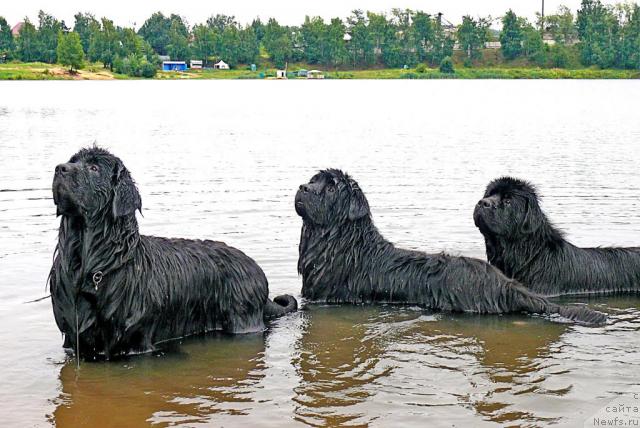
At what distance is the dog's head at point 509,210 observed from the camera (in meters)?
9.37

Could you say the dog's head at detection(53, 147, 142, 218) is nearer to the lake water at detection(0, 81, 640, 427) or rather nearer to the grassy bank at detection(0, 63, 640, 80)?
the lake water at detection(0, 81, 640, 427)

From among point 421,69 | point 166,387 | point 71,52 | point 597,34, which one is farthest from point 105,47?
point 166,387

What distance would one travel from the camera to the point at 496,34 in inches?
7274

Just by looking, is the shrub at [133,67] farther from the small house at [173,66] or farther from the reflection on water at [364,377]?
the reflection on water at [364,377]

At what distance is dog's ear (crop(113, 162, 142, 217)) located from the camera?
7.09 meters

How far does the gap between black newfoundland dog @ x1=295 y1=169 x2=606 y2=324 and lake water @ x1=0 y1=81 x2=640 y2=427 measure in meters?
0.25

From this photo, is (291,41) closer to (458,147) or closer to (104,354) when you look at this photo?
(458,147)

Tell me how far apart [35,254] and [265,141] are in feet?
56.7

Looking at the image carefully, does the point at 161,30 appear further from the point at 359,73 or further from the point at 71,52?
the point at 71,52

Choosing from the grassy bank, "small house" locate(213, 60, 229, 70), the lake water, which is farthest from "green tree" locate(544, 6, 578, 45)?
the lake water

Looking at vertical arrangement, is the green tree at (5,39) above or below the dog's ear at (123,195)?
above

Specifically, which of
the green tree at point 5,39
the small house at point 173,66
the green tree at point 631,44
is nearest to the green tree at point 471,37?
the green tree at point 631,44

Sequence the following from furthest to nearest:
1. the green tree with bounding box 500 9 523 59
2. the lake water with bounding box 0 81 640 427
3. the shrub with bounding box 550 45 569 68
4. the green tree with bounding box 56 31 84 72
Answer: the green tree with bounding box 500 9 523 59
the shrub with bounding box 550 45 569 68
the green tree with bounding box 56 31 84 72
the lake water with bounding box 0 81 640 427

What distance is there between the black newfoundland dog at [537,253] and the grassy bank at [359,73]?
114115 mm
